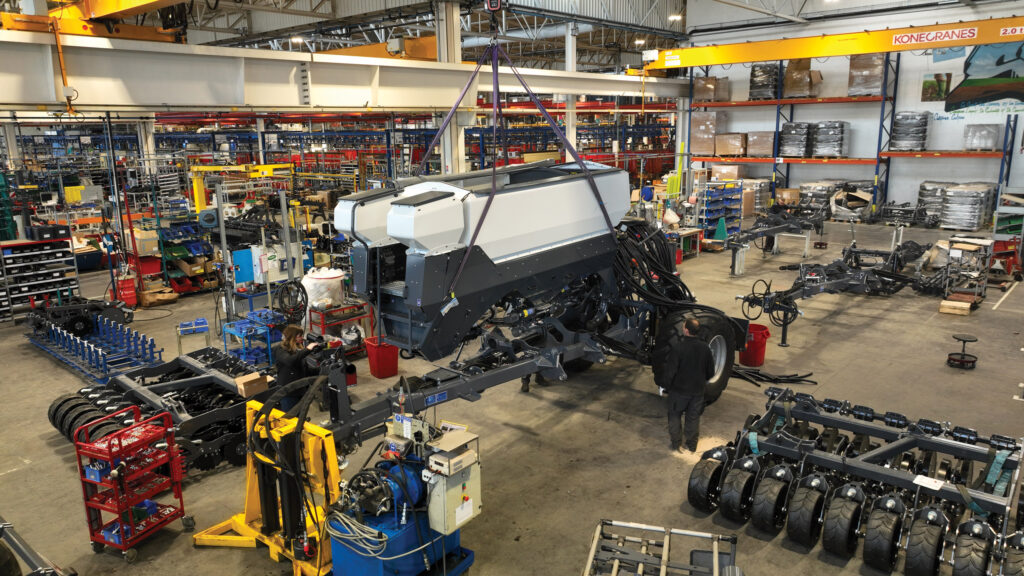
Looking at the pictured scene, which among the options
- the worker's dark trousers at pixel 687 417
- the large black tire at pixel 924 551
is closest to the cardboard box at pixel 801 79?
the worker's dark trousers at pixel 687 417

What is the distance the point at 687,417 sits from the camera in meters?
6.34

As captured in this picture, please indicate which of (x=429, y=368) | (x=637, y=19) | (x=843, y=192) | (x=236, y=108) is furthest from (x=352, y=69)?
(x=843, y=192)

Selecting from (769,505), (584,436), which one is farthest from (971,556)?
(584,436)

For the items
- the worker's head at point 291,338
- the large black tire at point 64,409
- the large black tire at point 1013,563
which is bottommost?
the large black tire at point 1013,563

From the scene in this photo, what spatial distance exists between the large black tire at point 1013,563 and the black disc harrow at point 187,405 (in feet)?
19.3

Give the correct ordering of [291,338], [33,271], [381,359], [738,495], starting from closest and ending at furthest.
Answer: [738,495] → [291,338] → [381,359] → [33,271]

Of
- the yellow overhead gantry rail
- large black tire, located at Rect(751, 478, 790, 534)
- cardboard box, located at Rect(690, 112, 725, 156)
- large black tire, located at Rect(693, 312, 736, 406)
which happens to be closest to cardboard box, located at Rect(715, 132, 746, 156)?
cardboard box, located at Rect(690, 112, 725, 156)

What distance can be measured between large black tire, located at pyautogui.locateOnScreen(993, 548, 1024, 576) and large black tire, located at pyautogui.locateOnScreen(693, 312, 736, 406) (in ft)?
10.1

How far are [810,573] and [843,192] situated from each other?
1663 cm

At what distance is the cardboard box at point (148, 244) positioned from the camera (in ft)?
40.7

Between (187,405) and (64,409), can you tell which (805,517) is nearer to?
(187,405)

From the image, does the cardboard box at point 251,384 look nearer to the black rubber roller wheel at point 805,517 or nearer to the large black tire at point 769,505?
the large black tire at point 769,505

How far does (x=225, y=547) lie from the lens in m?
5.02

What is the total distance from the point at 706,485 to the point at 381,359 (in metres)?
4.44
